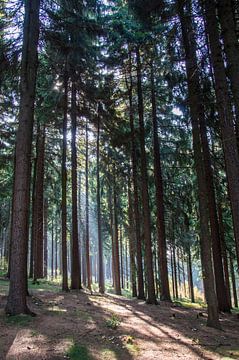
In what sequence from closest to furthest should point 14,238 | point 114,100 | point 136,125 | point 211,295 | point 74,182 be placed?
point 14,238
point 211,295
point 74,182
point 114,100
point 136,125

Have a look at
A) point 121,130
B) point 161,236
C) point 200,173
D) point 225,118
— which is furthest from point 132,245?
point 225,118

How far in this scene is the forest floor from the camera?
5.63 m

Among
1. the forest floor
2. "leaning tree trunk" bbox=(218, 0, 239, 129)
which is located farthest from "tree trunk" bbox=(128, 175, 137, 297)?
"leaning tree trunk" bbox=(218, 0, 239, 129)

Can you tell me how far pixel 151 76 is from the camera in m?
15.0

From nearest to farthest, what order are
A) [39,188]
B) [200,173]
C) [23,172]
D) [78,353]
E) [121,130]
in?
[78,353], [23,172], [200,173], [121,130], [39,188]

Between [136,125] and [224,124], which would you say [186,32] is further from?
[136,125]

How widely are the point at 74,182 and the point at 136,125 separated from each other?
5.09 meters

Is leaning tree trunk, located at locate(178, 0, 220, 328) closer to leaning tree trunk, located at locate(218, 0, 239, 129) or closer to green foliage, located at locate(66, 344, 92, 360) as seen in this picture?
leaning tree trunk, located at locate(218, 0, 239, 129)

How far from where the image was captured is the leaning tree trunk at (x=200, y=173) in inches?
352

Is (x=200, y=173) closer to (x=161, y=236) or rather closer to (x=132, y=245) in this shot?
(x=161, y=236)

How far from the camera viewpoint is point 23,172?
8.12m

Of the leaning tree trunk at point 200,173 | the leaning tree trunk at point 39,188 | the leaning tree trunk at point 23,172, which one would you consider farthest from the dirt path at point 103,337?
the leaning tree trunk at point 39,188

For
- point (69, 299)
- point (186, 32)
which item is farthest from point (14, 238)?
point (186, 32)

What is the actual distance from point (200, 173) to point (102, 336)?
16.9 feet
